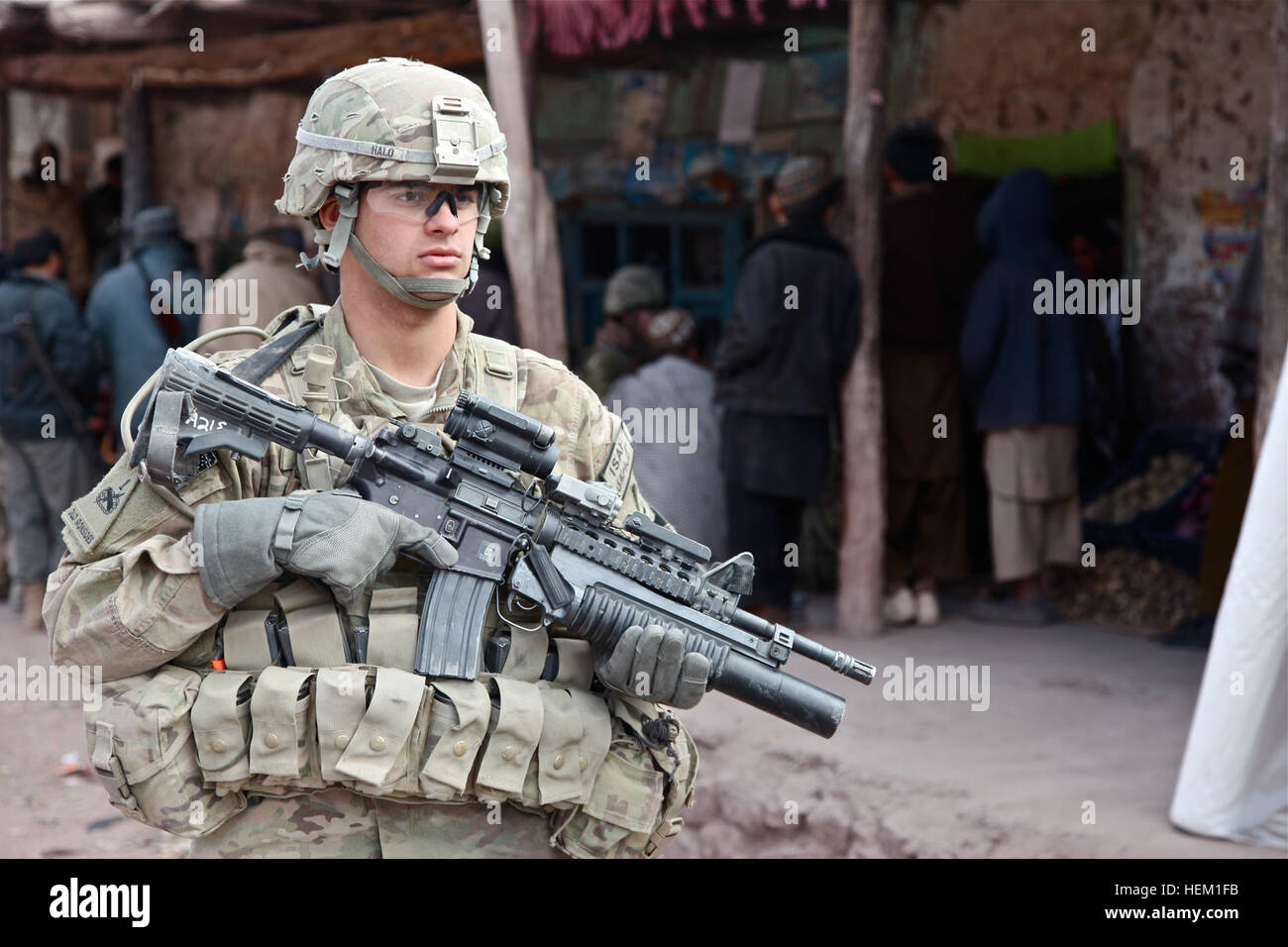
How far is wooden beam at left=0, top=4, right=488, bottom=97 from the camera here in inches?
283

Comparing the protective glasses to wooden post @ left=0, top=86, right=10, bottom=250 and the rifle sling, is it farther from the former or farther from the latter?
wooden post @ left=0, top=86, right=10, bottom=250

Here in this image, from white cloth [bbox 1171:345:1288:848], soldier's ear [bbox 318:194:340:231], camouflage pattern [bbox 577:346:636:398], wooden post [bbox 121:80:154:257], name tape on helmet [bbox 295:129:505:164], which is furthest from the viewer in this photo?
wooden post [bbox 121:80:154:257]

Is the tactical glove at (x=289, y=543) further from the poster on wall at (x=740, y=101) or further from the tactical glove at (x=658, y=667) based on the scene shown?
the poster on wall at (x=740, y=101)

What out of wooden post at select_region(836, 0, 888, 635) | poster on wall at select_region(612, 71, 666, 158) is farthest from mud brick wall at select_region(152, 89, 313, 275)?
wooden post at select_region(836, 0, 888, 635)

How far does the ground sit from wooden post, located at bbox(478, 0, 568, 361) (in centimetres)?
167

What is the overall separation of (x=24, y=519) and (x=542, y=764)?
5811 mm

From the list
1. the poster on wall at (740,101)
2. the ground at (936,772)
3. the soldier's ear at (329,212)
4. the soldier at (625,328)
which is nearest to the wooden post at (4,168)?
the ground at (936,772)

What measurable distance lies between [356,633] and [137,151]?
23.6ft

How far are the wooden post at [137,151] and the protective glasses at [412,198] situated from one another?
6.84 metres

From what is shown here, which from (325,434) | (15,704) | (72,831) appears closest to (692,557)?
(325,434)

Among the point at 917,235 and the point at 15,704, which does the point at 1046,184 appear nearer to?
the point at 917,235

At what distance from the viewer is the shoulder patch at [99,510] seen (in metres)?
2.08

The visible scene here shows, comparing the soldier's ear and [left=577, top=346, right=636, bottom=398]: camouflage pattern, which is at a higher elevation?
the soldier's ear

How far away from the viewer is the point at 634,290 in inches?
258
